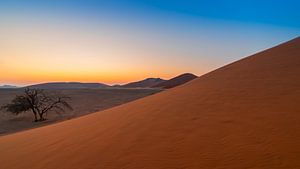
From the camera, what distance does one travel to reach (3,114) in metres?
28.1

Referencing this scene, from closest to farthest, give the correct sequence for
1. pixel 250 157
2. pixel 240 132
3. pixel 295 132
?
1. pixel 250 157
2. pixel 295 132
3. pixel 240 132

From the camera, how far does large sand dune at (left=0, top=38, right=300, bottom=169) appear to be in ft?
15.6

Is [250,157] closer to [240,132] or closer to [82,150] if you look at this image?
[240,132]

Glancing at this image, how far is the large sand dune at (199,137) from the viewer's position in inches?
187

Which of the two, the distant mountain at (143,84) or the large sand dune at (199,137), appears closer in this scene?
the large sand dune at (199,137)

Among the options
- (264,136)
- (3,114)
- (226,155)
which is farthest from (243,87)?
(3,114)

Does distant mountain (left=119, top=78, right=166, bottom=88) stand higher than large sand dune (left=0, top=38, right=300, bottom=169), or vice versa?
distant mountain (left=119, top=78, right=166, bottom=88)

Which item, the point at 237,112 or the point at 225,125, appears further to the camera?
the point at 237,112

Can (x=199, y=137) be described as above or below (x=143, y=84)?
below

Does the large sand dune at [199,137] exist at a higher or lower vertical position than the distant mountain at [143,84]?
lower

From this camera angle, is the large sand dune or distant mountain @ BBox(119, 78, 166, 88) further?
distant mountain @ BBox(119, 78, 166, 88)

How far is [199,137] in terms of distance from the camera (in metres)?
5.76

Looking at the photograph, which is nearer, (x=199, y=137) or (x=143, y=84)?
(x=199, y=137)

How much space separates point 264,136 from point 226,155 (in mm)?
898
